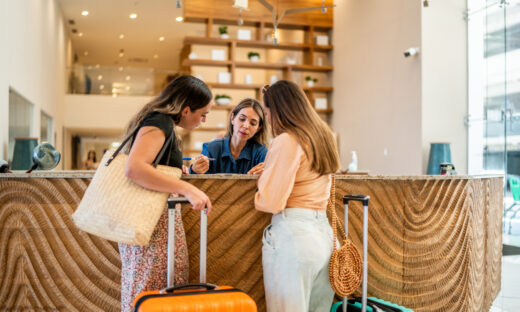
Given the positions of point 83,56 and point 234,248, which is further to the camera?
point 83,56

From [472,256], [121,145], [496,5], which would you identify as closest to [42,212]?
[121,145]

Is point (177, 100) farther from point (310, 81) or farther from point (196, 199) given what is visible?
point (310, 81)

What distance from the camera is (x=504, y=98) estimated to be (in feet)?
22.5

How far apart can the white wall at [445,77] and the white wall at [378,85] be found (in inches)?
5.1

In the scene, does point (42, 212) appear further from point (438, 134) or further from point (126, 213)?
point (438, 134)

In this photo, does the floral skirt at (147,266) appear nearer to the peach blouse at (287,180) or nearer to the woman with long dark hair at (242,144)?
Result: the peach blouse at (287,180)

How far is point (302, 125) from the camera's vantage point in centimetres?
195

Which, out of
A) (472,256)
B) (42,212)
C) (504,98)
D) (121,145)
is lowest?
(472,256)

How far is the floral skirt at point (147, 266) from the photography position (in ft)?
6.41

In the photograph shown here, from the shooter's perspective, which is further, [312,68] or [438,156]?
[312,68]

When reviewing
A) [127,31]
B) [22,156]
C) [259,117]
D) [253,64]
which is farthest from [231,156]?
[127,31]

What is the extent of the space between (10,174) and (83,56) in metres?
16.2

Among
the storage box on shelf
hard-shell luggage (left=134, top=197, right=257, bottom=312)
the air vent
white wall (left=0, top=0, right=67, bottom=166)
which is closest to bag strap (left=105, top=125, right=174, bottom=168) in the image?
hard-shell luggage (left=134, top=197, right=257, bottom=312)

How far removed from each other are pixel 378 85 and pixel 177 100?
702 cm
